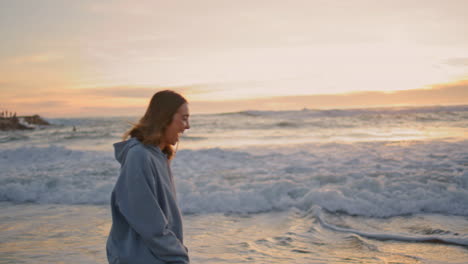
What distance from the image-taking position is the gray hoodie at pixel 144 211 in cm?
178

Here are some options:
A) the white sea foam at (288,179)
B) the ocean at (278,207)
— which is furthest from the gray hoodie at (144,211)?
the white sea foam at (288,179)

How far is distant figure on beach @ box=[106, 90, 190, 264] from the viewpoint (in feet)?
5.84

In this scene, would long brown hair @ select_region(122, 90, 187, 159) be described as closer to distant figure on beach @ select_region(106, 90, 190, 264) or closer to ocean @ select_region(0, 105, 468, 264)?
distant figure on beach @ select_region(106, 90, 190, 264)

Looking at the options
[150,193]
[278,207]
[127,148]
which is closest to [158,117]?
[127,148]

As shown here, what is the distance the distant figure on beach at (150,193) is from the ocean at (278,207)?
2220 millimetres

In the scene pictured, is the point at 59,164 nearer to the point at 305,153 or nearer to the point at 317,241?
the point at 305,153

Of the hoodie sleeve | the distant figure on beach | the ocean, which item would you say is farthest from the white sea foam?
the hoodie sleeve

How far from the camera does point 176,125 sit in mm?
2045

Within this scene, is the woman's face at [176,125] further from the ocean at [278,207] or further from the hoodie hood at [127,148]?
the ocean at [278,207]

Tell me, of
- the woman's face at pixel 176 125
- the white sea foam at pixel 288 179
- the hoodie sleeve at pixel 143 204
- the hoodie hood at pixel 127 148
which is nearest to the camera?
the hoodie sleeve at pixel 143 204

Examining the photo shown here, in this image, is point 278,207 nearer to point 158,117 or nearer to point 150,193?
point 158,117

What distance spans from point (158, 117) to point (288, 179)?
7.06 meters

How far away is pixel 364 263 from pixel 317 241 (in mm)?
864

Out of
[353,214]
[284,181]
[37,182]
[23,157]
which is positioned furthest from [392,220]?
[23,157]
